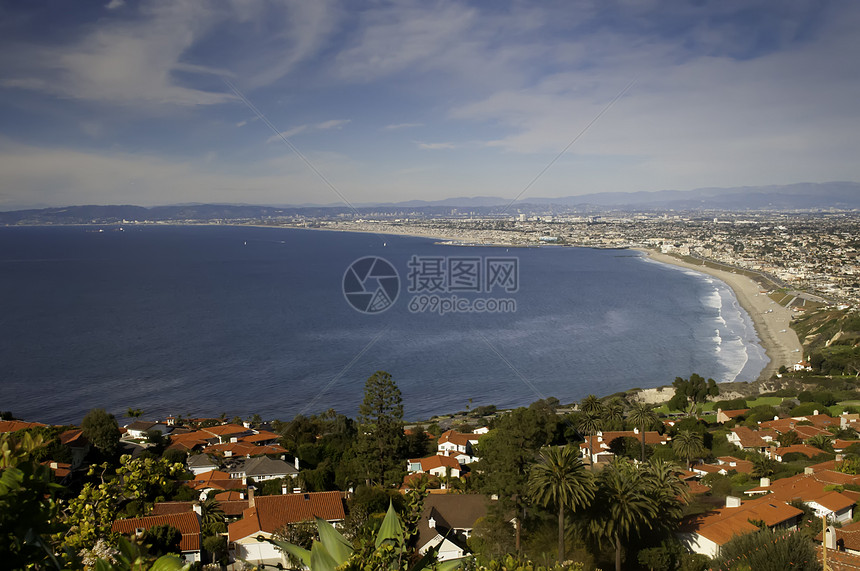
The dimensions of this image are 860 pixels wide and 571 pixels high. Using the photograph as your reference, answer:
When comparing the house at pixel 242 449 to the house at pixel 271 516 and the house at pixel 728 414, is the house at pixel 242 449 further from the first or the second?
the house at pixel 728 414

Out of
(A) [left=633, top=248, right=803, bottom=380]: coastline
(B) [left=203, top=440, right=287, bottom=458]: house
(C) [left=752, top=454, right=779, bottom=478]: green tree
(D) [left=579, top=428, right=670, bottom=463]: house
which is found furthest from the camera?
(A) [left=633, top=248, right=803, bottom=380]: coastline

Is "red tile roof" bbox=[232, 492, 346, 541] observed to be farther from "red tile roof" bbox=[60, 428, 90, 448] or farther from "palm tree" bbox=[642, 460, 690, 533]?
"red tile roof" bbox=[60, 428, 90, 448]

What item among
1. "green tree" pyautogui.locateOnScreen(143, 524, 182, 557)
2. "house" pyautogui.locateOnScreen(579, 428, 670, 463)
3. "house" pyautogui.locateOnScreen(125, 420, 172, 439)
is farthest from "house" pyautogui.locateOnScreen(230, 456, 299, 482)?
"house" pyautogui.locateOnScreen(579, 428, 670, 463)

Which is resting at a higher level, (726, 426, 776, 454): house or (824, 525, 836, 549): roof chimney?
(824, 525, 836, 549): roof chimney

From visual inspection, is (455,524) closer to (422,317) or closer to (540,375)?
(540,375)

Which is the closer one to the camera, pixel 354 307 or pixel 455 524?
pixel 455 524

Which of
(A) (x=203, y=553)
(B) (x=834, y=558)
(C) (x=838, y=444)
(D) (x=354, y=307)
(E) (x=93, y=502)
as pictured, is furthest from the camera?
(D) (x=354, y=307)

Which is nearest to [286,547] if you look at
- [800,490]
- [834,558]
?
[834,558]

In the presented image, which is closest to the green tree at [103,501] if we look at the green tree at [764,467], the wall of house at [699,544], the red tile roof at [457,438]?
the wall of house at [699,544]

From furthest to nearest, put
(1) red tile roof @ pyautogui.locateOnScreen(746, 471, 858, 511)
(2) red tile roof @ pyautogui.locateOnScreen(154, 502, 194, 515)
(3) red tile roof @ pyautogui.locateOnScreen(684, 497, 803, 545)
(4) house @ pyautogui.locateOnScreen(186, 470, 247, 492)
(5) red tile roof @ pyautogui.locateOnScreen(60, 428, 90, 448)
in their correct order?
(5) red tile roof @ pyautogui.locateOnScreen(60, 428, 90, 448) → (4) house @ pyautogui.locateOnScreen(186, 470, 247, 492) → (2) red tile roof @ pyautogui.locateOnScreen(154, 502, 194, 515) → (1) red tile roof @ pyautogui.locateOnScreen(746, 471, 858, 511) → (3) red tile roof @ pyautogui.locateOnScreen(684, 497, 803, 545)
